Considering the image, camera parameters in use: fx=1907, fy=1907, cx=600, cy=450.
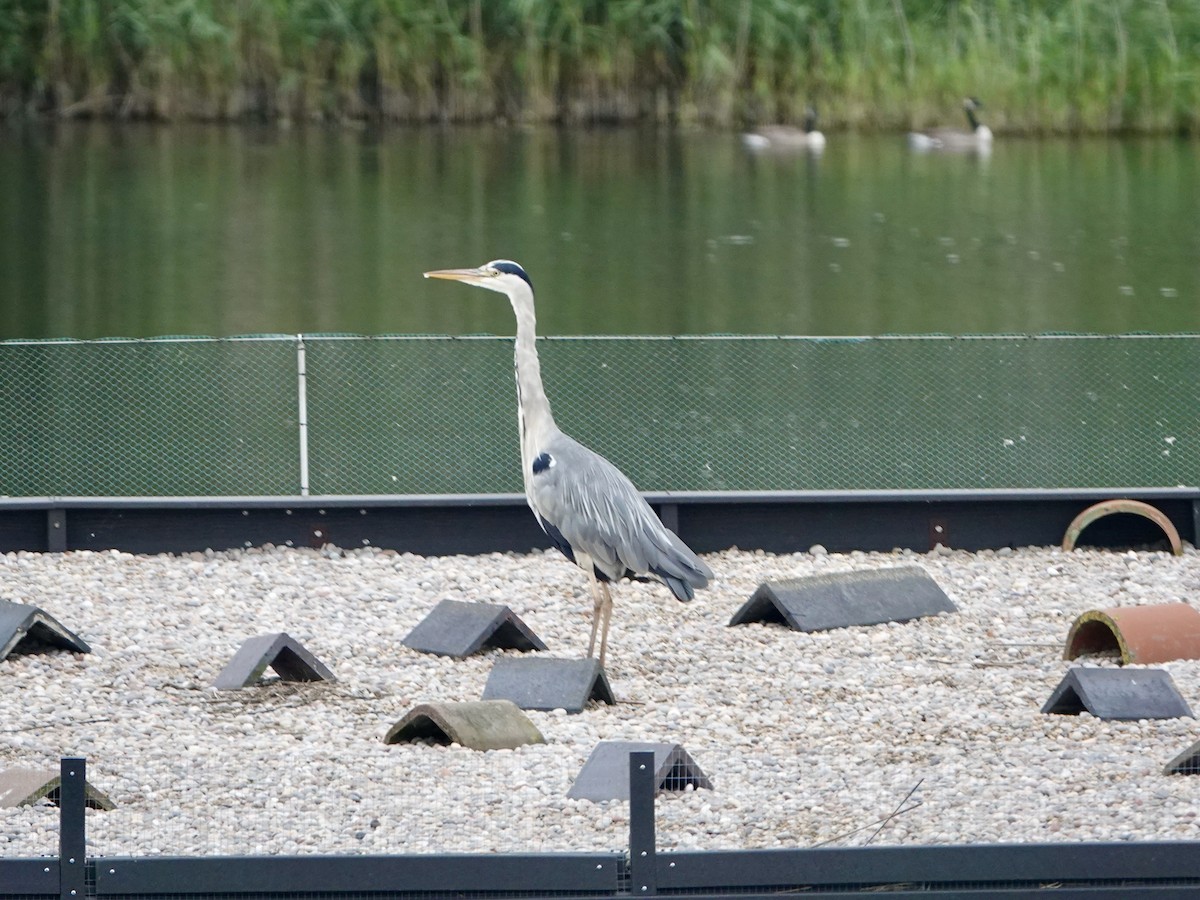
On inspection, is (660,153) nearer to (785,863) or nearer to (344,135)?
(344,135)

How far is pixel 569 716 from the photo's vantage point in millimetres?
7305

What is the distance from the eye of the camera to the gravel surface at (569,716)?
5.91 metres

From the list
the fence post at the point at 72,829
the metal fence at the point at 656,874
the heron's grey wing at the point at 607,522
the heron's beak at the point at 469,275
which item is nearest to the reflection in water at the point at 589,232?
the heron's beak at the point at 469,275

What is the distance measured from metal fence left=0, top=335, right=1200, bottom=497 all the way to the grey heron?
266cm

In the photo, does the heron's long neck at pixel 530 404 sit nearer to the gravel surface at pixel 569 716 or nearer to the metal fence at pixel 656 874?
the gravel surface at pixel 569 716

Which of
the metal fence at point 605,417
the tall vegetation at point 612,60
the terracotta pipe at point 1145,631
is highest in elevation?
the tall vegetation at point 612,60

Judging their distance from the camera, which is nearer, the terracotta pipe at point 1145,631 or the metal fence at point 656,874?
the metal fence at point 656,874

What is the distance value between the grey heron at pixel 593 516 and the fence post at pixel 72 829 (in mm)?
3356

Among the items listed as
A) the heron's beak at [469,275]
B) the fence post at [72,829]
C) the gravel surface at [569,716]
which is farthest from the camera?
the heron's beak at [469,275]

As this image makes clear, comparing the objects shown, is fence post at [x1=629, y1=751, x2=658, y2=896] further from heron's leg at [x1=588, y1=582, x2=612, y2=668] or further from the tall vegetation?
the tall vegetation

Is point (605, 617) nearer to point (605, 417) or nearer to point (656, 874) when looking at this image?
point (656, 874)

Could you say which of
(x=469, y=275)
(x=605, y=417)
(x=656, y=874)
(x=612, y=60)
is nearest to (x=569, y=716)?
(x=469, y=275)

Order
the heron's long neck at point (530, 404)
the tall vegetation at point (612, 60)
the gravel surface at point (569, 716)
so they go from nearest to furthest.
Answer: the gravel surface at point (569, 716), the heron's long neck at point (530, 404), the tall vegetation at point (612, 60)

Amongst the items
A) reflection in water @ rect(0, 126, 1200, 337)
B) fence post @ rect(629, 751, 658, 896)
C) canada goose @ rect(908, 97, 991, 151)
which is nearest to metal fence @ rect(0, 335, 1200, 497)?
reflection in water @ rect(0, 126, 1200, 337)
